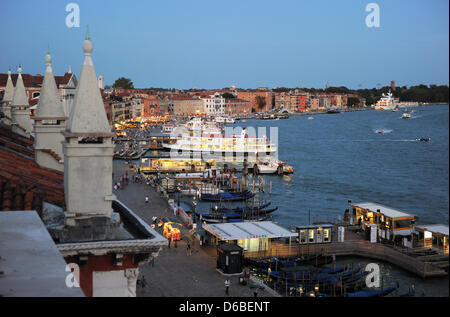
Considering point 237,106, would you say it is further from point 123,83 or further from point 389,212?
point 389,212

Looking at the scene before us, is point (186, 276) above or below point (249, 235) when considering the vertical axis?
below

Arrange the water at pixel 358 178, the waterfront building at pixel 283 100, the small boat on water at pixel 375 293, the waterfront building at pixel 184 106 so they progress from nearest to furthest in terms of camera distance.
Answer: the small boat on water at pixel 375 293
the water at pixel 358 178
the waterfront building at pixel 184 106
the waterfront building at pixel 283 100

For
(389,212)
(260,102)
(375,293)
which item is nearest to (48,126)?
(375,293)

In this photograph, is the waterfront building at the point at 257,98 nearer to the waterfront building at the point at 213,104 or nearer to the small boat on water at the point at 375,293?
the waterfront building at the point at 213,104

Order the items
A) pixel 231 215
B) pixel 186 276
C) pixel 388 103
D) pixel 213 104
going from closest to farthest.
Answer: pixel 186 276
pixel 231 215
pixel 213 104
pixel 388 103

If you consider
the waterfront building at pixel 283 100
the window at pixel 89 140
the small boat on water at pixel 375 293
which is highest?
the waterfront building at pixel 283 100

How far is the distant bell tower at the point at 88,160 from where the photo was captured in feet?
24.0

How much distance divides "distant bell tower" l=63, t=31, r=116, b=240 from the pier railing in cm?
1166

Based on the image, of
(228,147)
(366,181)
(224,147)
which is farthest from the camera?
(224,147)

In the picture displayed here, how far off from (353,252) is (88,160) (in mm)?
14396

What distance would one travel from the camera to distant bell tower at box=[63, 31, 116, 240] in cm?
731

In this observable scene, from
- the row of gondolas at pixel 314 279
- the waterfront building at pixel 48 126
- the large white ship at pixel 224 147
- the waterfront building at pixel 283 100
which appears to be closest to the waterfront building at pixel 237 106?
the waterfront building at pixel 283 100

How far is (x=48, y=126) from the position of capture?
35.1 ft

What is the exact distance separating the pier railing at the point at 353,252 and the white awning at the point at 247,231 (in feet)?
1.69
